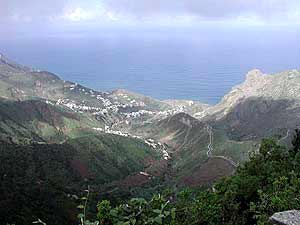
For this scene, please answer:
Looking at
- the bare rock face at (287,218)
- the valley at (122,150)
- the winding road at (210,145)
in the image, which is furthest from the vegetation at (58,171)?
the bare rock face at (287,218)

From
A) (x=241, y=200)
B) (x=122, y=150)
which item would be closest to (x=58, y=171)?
(x=122, y=150)

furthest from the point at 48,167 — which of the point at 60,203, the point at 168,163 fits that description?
the point at 60,203

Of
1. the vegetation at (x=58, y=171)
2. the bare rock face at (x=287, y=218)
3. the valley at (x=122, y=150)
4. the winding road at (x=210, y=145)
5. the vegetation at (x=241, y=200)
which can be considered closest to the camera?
the vegetation at (x=241, y=200)

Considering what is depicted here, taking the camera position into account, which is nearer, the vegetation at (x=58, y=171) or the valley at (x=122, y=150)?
the vegetation at (x=58, y=171)

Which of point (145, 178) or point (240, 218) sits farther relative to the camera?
point (145, 178)

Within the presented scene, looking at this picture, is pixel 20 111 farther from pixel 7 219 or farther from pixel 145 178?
pixel 7 219

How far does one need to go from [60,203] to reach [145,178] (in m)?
50.1

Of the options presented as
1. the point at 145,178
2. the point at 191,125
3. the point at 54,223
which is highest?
the point at 191,125

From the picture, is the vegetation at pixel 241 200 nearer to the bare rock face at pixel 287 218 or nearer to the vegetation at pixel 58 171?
the bare rock face at pixel 287 218

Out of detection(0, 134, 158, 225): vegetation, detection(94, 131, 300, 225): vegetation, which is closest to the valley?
detection(0, 134, 158, 225): vegetation

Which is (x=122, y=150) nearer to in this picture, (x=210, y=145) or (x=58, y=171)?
(x=210, y=145)

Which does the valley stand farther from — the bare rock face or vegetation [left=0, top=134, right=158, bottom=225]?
the bare rock face

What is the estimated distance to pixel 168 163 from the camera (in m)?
126

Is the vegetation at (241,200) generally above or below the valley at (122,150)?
below
